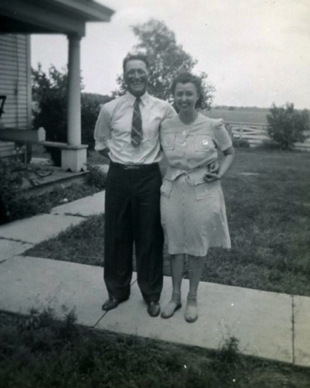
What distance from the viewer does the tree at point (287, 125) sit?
61.4 feet

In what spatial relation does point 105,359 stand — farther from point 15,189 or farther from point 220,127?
point 15,189

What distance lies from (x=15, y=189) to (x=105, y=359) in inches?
151

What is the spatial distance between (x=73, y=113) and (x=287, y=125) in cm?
1222

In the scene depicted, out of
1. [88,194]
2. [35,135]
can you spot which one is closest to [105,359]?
[88,194]

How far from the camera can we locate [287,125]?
18672 mm

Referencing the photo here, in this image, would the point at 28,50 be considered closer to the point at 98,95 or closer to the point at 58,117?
the point at 58,117

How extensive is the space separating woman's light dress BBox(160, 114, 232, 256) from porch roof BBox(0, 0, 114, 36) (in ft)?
A: 14.7

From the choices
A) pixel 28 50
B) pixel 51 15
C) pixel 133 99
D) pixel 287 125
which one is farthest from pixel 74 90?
pixel 287 125

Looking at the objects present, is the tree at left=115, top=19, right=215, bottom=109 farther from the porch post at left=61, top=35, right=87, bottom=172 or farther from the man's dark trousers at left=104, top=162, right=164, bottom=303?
the man's dark trousers at left=104, top=162, right=164, bottom=303

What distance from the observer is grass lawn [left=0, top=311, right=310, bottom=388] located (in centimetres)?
258

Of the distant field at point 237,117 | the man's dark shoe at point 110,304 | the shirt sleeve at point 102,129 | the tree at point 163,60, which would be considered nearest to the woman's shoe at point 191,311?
the man's dark shoe at point 110,304

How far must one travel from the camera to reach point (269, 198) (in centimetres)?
797

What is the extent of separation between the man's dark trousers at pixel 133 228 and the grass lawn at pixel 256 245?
0.86 meters

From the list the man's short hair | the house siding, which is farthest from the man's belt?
the house siding
